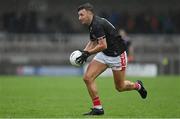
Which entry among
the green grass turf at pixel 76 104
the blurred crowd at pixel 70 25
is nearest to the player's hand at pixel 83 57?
the green grass turf at pixel 76 104

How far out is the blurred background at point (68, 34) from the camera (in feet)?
122

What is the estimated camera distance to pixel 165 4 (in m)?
44.4

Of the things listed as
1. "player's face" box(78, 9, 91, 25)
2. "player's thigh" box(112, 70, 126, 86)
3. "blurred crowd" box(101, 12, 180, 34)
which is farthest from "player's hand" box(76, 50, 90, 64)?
"blurred crowd" box(101, 12, 180, 34)

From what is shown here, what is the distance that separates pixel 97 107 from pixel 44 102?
3706mm

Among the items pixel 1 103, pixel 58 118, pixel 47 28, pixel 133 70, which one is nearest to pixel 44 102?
pixel 1 103

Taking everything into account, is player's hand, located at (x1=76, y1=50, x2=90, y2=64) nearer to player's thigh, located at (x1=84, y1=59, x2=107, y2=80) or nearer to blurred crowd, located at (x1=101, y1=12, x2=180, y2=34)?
player's thigh, located at (x1=84, y1=59, x2=107, y2=80)

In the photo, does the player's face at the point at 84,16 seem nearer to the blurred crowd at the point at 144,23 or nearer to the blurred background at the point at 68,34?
the blurred background at the point at 68,34

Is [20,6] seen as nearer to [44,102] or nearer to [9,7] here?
[9,7]

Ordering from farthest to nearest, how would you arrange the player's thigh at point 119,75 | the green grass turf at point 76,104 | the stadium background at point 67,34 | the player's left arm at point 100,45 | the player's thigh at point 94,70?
the stadium background at point 67,34
the player's thigh at point 119,75
the player's thigh at point 94,70
the green grass turf at point 76,104
the player's left arm at point 100,45

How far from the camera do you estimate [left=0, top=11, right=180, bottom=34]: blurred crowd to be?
39812 mm

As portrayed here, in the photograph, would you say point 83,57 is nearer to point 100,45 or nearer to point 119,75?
point 100,45

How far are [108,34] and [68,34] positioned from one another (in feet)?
84.6

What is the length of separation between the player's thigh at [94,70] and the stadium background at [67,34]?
67.1ft

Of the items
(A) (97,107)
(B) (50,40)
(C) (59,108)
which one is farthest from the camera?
(B) (50,40)
